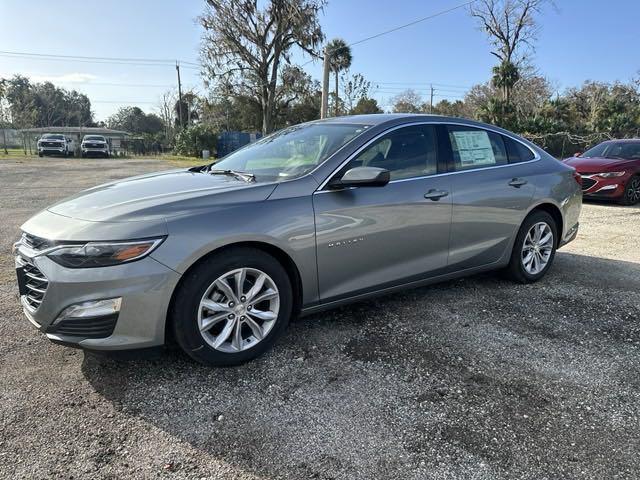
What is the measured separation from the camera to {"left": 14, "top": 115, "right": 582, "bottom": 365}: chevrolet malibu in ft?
8.41

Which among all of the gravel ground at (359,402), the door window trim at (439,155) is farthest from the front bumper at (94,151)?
the door window trim at (439,155)

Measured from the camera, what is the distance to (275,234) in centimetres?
293

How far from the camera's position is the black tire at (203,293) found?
270 centimetres

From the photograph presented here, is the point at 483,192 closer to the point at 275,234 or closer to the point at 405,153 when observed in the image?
the point at 405,153

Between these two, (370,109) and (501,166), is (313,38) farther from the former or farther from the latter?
(501,166)

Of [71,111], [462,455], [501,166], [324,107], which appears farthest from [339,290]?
[71,111]

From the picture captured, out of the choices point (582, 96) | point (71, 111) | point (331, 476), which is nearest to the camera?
point (331, 476)

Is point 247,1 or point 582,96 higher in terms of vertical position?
point 247,1

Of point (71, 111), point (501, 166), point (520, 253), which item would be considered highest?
point (71, 111)

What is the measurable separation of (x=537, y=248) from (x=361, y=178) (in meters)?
2.41

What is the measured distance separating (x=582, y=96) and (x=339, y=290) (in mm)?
48638

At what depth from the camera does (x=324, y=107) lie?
21.4 meters

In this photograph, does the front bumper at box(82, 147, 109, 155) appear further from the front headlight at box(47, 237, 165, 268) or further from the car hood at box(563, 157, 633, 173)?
the front headlight at box(47, 237, 165, 268)

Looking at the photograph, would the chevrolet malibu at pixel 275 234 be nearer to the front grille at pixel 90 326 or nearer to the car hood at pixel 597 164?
the front grille at pixel 90 326
